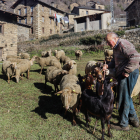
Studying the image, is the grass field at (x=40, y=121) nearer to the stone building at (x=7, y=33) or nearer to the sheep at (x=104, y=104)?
the sheep at (x=104, y=104)

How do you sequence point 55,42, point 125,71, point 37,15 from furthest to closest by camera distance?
point 37,15 < point 55,42 < point 125,71

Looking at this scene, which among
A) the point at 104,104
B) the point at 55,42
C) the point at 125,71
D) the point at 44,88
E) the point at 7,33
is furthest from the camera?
the point at 55,42

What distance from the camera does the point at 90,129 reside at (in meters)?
3.73

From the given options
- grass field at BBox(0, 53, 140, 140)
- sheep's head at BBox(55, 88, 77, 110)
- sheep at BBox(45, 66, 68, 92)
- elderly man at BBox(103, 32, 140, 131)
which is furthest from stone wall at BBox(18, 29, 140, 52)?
sheep's head at BBox(55, 88, 77, 110)

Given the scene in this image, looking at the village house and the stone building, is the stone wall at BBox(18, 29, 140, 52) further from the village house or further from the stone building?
the stone building

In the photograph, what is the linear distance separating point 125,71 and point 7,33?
1852cm

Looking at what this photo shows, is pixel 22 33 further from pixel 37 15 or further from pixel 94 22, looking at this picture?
pixel 94 22

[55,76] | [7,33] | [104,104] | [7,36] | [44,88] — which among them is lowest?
[44,88]

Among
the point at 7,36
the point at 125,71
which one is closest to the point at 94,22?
the point at 7,36

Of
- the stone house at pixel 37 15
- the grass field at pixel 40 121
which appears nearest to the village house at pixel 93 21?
the stone house at pixel 37 15

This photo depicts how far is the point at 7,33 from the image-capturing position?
18.1 metres

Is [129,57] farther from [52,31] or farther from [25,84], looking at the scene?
[52,31]

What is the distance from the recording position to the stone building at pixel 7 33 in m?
17.5

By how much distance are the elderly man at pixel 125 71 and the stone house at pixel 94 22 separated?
3176 cm
